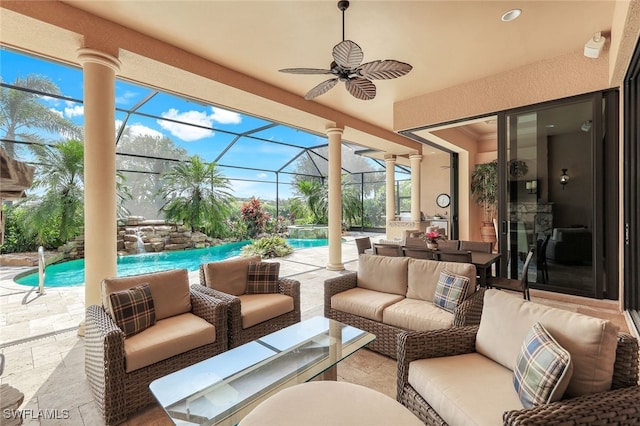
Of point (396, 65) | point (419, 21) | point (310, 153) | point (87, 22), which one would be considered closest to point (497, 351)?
point (396, 65)

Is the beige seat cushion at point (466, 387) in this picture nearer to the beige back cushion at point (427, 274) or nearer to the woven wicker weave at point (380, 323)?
the woven wicker weave at point (380, 323)

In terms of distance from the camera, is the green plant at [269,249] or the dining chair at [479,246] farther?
the green plant at [269,249]

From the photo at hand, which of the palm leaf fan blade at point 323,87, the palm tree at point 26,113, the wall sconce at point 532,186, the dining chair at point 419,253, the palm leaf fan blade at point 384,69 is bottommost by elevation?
the dining chair at point 419,253

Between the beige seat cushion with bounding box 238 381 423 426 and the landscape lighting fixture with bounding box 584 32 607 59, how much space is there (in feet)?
14.4

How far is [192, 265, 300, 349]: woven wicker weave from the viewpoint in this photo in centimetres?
254

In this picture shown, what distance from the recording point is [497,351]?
5.56ft

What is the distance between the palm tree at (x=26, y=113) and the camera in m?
6.40

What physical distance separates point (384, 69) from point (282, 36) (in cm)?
130

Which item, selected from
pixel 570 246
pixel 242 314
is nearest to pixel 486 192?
pixel 570 246

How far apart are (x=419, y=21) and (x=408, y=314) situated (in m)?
2.97

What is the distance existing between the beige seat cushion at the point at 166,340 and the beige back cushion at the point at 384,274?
5.58 feet

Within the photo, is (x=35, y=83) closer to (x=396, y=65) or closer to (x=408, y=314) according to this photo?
Answer: (x=396, y=65)

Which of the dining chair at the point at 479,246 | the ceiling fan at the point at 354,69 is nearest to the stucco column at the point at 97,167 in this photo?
the ceiling fan at the point at 354,69

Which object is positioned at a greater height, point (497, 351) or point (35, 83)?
point (35, 83)
